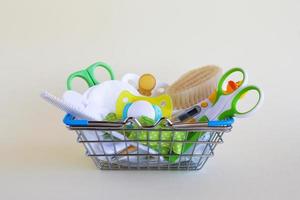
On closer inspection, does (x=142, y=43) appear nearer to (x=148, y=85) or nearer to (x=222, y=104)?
(x=148, y=85)

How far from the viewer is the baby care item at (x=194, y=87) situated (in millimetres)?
679

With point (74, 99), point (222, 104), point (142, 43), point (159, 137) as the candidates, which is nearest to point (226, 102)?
point (222, 104)

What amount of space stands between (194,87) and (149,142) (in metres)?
0.14

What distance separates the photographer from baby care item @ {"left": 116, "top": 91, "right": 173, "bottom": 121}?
23.9 inches

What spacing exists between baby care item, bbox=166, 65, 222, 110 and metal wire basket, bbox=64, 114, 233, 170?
79mm

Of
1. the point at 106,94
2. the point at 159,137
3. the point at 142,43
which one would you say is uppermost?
the point at 142,43

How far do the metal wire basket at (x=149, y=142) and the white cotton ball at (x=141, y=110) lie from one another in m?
0.02

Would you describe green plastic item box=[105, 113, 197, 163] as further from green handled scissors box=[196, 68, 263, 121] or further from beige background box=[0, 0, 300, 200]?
beige background box=[0, 0, 300, 200]

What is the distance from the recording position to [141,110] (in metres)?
0.60

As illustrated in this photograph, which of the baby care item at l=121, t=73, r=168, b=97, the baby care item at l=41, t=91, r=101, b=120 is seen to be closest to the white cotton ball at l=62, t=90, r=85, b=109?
the baby care item at l=41, t=91, r=101, b=120

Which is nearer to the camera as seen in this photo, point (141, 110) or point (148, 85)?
point (141, 110)

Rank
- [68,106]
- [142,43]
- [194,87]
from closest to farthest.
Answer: [68,106]
[194,87]
[142,43]

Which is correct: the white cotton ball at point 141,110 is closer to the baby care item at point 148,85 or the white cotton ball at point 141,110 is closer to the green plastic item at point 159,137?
the green plastic item at point 159,137

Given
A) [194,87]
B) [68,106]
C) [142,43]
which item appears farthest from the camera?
[142,43]
